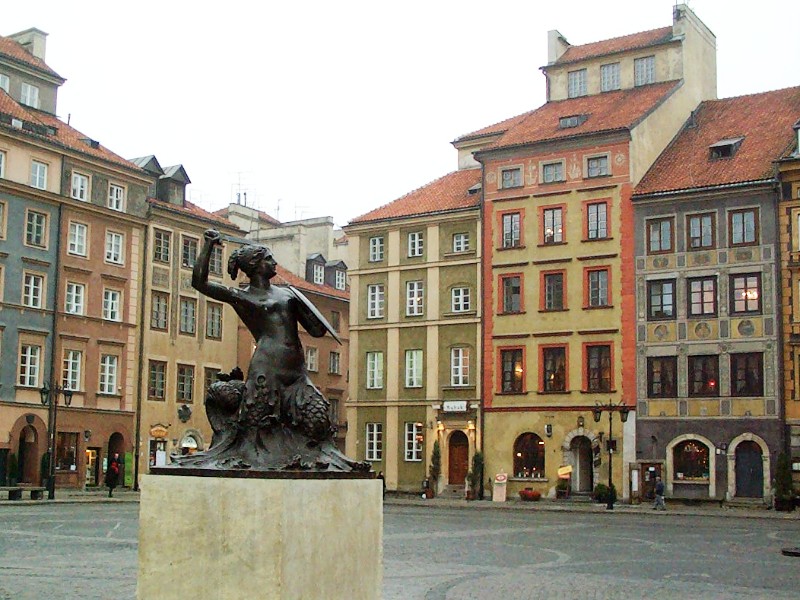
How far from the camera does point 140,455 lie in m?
51.7

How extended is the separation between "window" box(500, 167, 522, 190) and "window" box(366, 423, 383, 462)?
1248cm

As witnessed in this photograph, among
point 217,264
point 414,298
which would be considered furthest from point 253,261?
point 217,264

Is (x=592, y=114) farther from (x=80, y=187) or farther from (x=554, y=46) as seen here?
(x=80, y=187)

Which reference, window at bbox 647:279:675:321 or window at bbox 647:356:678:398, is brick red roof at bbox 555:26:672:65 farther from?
window at bbox 647:356:678:398

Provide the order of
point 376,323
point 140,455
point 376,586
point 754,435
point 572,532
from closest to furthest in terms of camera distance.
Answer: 1. point 376,586
2. point 572,532
3. point 754,435
4. point 140,455
5. point 376,323

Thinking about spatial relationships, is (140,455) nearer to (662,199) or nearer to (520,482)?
(520,482)

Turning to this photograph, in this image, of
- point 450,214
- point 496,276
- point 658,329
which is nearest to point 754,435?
point 658,329

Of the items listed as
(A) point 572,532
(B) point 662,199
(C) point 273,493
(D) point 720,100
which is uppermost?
(D) point 720,100

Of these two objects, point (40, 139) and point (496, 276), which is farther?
point (496, 276)

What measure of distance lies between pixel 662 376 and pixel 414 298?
12.7 metres

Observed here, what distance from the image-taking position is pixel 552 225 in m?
50.5

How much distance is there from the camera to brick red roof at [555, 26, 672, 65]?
5362cm

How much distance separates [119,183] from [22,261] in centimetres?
665

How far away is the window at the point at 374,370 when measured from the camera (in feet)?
180
